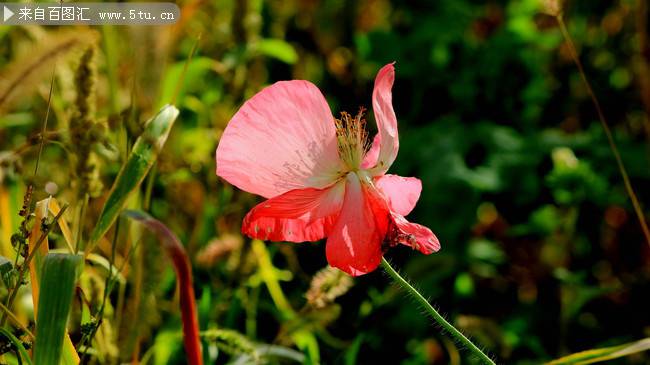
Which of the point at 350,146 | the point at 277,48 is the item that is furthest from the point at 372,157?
Result: the point at 277,48

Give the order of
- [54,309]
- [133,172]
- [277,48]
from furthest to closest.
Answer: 1. [277,48]
2. [133,172]
3. [54,309]

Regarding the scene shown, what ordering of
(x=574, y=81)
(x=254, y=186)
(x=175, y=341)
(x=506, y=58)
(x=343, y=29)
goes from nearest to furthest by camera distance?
(x=254, y=186) → (x=175, y=341) → (x=506, y=58) → (x=574, y=81) → (x=343, y=29)

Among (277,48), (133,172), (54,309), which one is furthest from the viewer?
(277,48)

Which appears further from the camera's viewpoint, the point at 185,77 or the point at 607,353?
the point at 185,77

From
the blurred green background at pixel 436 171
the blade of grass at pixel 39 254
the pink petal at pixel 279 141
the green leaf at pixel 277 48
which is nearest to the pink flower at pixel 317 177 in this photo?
the pink petal at pixel 279 141

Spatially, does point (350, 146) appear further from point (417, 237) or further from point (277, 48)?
point (277, 48)

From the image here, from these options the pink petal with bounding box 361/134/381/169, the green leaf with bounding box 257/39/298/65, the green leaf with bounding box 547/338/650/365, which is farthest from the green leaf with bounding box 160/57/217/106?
the green leaf with bounding box 547/338/650/365

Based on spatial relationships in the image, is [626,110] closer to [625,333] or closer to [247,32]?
[625,333]

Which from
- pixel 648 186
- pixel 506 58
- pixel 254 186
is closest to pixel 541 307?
pixel 648 186
